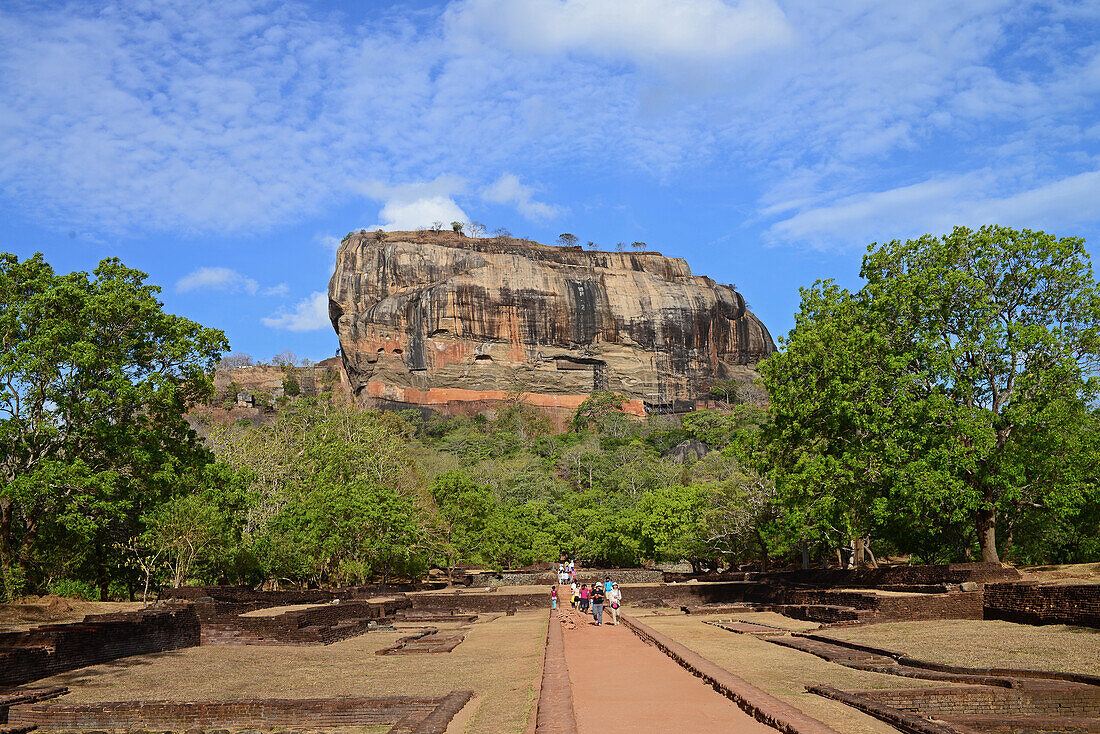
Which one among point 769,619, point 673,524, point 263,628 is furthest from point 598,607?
point 673,524

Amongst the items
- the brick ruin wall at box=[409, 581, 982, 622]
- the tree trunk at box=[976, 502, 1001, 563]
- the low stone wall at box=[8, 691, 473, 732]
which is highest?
the tree trunk at box=[976, 502, 1001, 563]

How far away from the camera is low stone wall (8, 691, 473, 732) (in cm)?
806

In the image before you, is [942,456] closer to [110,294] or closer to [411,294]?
[110,294]

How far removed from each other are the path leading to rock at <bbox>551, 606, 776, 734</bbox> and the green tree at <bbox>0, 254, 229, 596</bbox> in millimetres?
13368

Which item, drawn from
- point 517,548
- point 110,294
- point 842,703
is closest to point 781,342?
point 842,703

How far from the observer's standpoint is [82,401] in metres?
20.1

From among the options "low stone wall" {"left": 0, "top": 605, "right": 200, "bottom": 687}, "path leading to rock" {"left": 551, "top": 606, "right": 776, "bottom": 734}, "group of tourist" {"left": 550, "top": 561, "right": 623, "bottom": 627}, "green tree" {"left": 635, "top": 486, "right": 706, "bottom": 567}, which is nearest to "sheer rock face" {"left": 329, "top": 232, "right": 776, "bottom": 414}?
"green tree" {"left": 635, "top": 486, "right": 706, "bottom": 567}

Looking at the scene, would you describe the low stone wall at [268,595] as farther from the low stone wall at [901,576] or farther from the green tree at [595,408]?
the green tree at [595,408]

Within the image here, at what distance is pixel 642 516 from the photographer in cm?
3944

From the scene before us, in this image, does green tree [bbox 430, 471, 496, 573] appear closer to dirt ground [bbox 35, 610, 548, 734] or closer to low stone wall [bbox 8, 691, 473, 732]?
dirt ground [bbox 35, 610, 548, 734]

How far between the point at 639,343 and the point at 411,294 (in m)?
26.4

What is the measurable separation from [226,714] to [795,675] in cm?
657

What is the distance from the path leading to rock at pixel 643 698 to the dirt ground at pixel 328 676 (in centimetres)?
64

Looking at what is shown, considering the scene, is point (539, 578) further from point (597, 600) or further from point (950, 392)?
point (950, 392)
